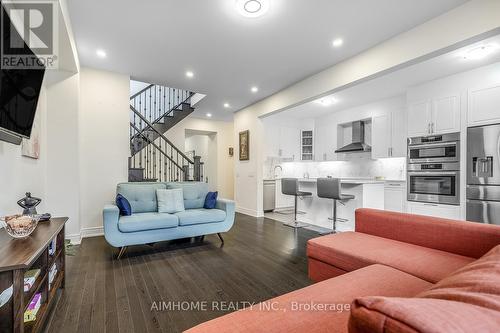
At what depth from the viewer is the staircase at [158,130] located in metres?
5.43

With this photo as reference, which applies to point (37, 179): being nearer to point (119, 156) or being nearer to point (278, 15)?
point (119, 156)

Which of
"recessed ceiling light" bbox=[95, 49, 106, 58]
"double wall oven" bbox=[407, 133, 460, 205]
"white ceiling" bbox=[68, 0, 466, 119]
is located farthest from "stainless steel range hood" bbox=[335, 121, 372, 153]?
"recessed ceiling light" bbox=[95, 49, 106, 58]

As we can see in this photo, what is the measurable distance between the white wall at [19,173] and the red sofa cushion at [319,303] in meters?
2.10

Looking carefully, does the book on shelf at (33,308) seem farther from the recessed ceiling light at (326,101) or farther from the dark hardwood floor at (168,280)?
the recessed ceiling light at (326,101)

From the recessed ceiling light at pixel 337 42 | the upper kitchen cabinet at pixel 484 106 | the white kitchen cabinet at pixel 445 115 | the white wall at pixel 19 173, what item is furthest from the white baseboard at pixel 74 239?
the upper kitchen cabinet at pixel 484 106

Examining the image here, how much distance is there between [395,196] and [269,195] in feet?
9.85

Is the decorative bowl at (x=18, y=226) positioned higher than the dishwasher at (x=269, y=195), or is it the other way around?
the decorative bowl at (x=18, y=226)

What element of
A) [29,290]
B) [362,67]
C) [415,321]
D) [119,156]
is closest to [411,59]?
[362,67]

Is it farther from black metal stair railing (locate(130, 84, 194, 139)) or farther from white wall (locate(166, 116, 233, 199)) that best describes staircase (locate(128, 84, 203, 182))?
white wall (locate(166, 116, 233, 199))

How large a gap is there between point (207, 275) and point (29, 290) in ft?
4.80

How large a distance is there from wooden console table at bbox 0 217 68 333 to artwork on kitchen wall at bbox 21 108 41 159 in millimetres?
873

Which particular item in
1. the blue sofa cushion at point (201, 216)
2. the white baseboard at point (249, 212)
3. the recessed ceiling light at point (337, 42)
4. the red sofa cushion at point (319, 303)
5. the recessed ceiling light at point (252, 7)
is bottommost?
the white baseboard at point (249, 212)

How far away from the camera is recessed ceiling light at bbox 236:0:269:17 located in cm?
237

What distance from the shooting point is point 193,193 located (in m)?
3.96
